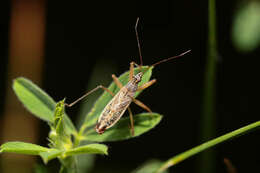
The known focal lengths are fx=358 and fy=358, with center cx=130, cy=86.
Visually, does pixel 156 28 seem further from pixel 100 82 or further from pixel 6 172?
pixel 6 172

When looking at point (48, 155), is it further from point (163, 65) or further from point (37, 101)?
point (163, 65)

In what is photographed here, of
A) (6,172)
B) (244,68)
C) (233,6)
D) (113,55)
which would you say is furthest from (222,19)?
(6,172)

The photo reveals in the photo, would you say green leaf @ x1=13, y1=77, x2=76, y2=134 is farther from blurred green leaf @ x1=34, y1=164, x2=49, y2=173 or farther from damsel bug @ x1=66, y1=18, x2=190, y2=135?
blurred green leaf @ x1=34, y1=164, x2=49, y2=173

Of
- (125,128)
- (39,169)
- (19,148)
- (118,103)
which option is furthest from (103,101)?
(19,148)

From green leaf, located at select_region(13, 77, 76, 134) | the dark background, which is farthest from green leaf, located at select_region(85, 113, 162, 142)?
the dark background

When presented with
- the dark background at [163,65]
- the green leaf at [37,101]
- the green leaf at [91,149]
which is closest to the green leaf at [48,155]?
the green leaf at [91,149]

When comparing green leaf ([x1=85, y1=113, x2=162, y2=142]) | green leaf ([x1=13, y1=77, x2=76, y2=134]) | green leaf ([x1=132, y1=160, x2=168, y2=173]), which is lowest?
green leaf ([x1=132, y1=160, x2=168, y2=173])

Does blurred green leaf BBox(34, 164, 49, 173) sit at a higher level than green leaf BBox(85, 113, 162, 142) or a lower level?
lower
